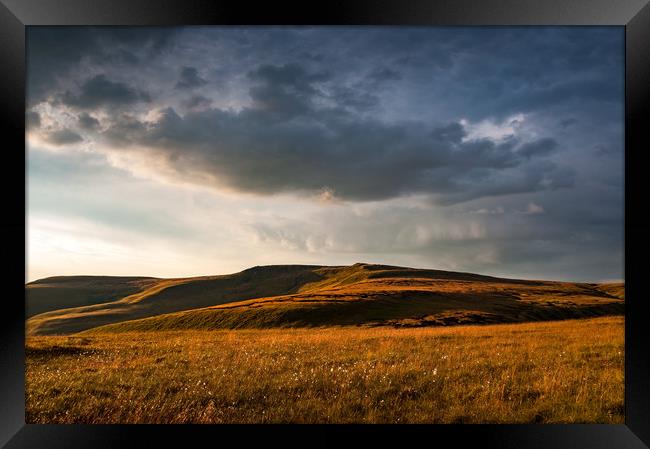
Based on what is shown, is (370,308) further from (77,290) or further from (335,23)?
(77,290)

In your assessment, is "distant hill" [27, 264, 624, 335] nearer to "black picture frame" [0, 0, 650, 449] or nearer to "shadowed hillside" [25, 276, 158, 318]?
"shadowed hillside" [25, 276, 158, 318]

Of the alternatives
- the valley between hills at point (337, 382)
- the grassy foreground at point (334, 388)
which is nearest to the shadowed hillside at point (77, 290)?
the valley between hills at point (337, 382)

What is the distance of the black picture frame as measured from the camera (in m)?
7.17

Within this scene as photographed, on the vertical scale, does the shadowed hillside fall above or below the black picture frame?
below

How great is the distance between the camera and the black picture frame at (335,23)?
7168mm

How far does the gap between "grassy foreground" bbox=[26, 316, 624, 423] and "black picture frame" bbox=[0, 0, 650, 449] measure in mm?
489

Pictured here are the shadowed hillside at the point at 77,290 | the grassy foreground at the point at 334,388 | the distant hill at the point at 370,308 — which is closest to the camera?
the grassy foreground at the point at 334,388

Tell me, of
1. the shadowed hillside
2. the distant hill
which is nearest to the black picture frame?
the distant hill

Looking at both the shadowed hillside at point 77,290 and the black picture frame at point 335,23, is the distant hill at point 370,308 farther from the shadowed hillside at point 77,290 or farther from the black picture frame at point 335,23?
the black picture frame at point 335,23

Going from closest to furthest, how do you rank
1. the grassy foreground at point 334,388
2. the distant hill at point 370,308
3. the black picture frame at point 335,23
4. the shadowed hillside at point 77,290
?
the black picture frame at point 335,23 < the grassy foreground at point 334,388 < the distant hill at point 370,308 < the shadowed hillside at point 77,290

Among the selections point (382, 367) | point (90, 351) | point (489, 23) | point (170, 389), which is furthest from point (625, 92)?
point (90, 351)

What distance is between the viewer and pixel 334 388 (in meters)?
8.71

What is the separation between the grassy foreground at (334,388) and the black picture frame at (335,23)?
19.2 inches

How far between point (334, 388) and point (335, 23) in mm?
7587
